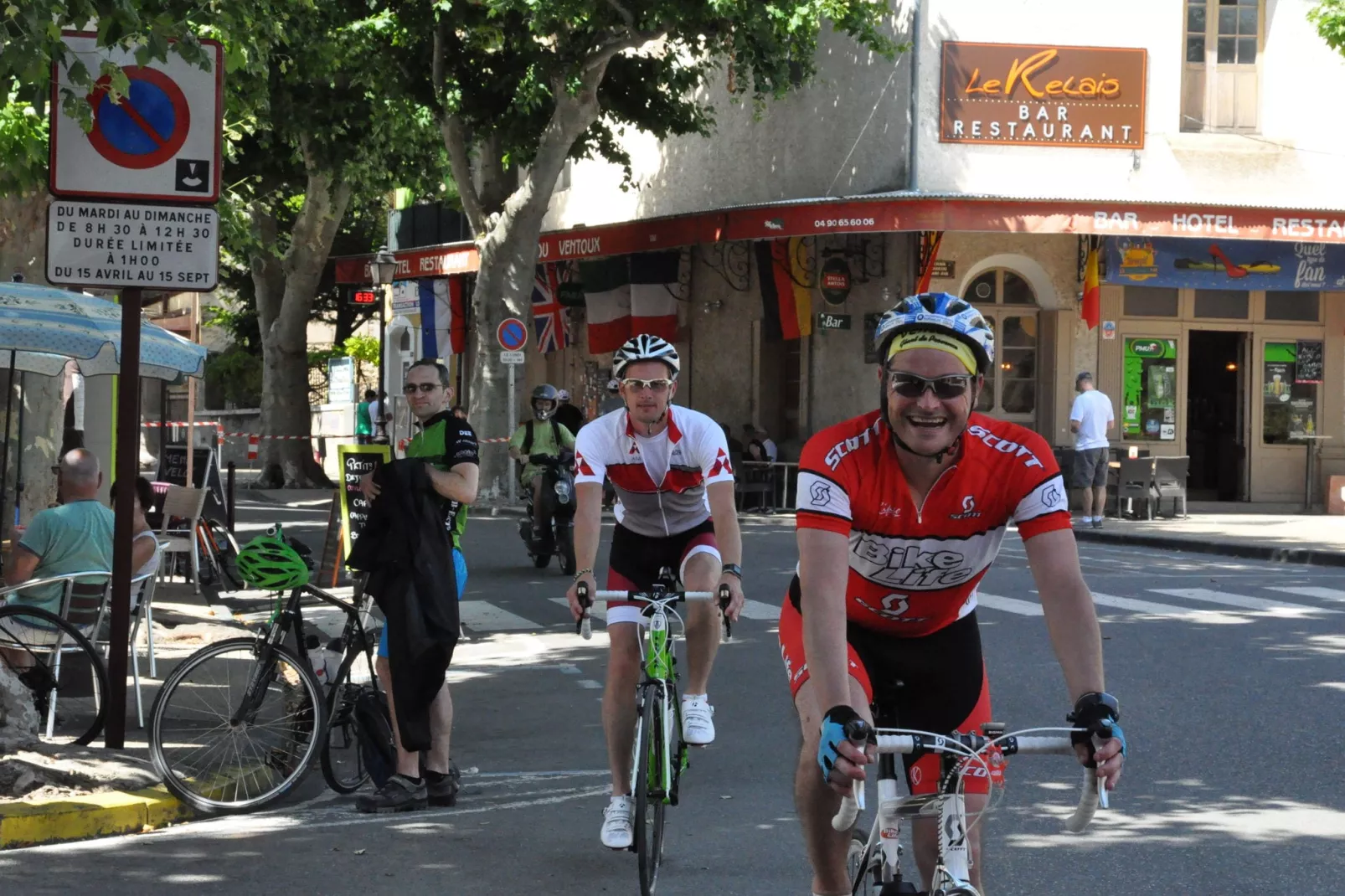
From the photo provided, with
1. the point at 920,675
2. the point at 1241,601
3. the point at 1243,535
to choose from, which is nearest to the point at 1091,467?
the point at 1243,535

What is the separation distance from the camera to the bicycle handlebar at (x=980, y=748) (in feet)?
10.9

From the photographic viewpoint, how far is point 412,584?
7.16m

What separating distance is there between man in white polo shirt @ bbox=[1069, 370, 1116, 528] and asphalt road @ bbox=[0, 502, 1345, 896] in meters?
10.4

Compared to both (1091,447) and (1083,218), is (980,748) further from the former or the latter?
(1083,218)

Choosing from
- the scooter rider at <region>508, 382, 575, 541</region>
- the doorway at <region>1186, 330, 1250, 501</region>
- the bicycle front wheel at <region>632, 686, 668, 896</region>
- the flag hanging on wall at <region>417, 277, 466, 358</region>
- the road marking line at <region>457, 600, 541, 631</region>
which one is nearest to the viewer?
the bicycle front wheel at <region>632, 686, 668, 896</region>

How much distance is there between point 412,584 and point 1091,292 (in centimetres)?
2061

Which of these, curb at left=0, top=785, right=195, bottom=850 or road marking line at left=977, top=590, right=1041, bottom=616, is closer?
curb at left=0, top=785, right=195, bottom=850

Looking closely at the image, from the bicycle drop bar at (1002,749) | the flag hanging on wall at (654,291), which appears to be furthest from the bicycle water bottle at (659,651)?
the flag hanging on wall at (654,291)

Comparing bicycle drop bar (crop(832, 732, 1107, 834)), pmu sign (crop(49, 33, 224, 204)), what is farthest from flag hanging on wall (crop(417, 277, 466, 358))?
bicycle drop bar (crop(832, 732, 1107, 834))

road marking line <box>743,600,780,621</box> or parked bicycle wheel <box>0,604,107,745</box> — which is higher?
parked bicycle wheel <box>0,604,107,745</box>

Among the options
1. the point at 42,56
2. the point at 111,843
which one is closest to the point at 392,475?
A: the point at 111,843

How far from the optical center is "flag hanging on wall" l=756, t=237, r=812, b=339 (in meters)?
27.7

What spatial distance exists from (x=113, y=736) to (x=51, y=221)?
7.62ft

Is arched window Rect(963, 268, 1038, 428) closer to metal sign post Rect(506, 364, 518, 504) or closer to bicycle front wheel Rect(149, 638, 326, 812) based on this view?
Answer: metal sign post Rect(506, 364, 518, 504)
